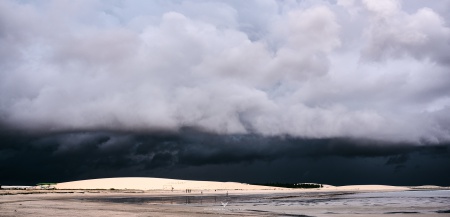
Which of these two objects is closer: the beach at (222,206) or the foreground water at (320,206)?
the beach at (222,206)

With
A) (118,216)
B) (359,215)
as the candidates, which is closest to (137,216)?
(118,216)

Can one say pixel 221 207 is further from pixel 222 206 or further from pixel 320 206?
pixel 320 206

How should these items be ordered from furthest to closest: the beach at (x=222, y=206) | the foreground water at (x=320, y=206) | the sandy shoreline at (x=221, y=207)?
1. the foreground water at (x=320, y=206)
2. the beach at (x=222, y=206)
3. the sandy shoreline at (x=221, y=207)

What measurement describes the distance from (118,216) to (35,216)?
19.4ft

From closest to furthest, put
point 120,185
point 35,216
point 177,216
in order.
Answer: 1. point 35,216
2. point 177,216
3. point 120,185

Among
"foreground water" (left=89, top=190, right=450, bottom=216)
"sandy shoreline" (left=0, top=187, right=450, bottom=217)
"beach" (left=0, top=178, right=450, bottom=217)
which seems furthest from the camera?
"foreground water" (left=89, top=190, right=450, bottom=216)

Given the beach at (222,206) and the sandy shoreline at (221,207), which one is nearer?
the sandy shoreline at (221,207)

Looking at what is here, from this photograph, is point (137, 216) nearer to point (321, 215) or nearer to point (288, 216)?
point (288, 216)

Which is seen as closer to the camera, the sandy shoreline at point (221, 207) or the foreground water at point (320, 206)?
the sandy shoreline at point (221, 207)

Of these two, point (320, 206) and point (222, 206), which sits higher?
point (222, 206)

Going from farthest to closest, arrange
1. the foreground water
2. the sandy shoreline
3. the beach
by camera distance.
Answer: the foreground water, the beach, the sandy shoreline

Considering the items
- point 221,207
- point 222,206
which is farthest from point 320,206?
point 221,207

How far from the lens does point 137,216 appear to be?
3391 cm

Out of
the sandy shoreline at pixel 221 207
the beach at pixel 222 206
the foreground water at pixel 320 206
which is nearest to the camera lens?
the sandy shoreline at pixel 221 207
